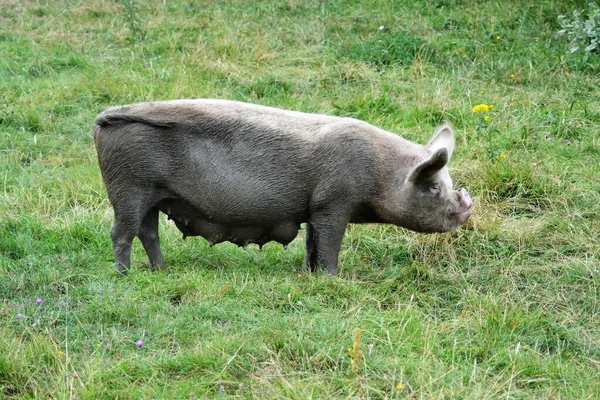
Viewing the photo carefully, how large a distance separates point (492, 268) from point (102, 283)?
2791mm

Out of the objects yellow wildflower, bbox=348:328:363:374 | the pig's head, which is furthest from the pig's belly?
yellow wildflower, bbox=348:328:363:374

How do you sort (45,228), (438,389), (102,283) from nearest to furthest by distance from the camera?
(438,389)
(102,283)
(45,228)

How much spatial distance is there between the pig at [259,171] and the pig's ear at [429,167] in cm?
1

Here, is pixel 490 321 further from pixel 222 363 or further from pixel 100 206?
pixel 100 206

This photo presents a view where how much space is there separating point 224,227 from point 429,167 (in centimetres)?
148

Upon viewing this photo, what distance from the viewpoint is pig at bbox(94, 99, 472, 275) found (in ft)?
20.6

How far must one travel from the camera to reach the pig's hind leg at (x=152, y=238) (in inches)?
261

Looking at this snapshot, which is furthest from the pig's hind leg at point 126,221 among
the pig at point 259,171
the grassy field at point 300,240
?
the grassy field at point 300,240

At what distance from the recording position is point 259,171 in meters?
6.36

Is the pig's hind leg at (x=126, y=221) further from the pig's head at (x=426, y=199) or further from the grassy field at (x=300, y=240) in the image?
the pig's head at (x=426, y=199)

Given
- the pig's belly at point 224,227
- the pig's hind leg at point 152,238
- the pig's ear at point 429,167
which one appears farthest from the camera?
the pig's hind leg at point 152,238

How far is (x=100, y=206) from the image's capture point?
787cm

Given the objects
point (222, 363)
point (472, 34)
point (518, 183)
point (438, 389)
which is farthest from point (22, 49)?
point (438, 389)

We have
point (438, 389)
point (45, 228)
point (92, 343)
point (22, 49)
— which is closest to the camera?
point (438, 389)
